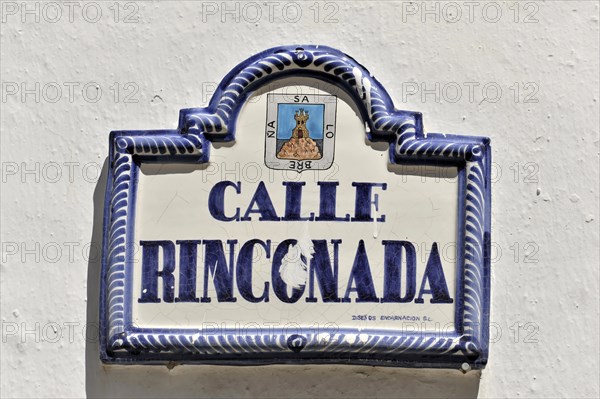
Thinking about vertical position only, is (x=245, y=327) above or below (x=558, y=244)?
below

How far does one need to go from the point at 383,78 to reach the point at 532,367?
897 millimetres

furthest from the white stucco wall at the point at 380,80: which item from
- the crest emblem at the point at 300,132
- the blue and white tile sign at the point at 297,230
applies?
the crest emblem at the point at 300,132

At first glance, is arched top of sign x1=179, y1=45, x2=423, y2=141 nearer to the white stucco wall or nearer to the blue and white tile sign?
the blue and white tile sign

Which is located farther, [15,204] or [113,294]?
[15,204]

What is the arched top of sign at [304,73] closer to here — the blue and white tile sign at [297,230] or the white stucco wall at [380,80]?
the blue and white tile sign at [297,230]

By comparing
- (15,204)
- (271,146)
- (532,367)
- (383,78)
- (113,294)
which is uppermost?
(383,78)

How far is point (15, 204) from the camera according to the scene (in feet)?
8.83

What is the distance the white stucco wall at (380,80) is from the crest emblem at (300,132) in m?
0.21

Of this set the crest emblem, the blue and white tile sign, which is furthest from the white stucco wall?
the crest emblem

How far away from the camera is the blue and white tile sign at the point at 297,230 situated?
8.19 feet

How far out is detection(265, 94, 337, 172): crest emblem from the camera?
2568 millimetres

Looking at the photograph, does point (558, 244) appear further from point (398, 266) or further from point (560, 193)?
point (398, 266)

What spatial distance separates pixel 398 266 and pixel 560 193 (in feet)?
1.68

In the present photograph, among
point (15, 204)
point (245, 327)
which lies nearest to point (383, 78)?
point (245, 327)
